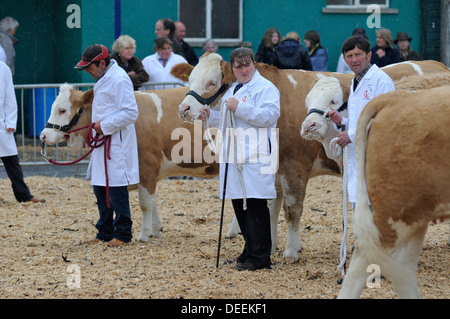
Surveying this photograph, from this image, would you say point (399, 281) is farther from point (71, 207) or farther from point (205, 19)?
point (205, 19)

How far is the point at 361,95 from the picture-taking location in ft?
17.8

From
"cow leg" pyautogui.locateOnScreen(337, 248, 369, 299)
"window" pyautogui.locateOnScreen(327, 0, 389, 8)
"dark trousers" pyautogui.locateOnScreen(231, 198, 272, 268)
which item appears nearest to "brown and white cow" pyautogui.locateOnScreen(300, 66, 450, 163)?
"dark trousers" pyautogui.locateOnScreen(231, 198, 272, 268)

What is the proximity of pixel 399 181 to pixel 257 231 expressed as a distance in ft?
6.60

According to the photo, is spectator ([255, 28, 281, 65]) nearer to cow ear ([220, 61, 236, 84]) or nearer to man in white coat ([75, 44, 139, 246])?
man in white coat ([75, 44, 139, 246])

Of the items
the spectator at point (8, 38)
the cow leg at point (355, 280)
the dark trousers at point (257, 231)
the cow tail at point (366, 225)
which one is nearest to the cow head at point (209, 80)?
the dark trousers at point (257, 231)

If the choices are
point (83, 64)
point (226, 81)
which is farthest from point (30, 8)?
point (226, 81)

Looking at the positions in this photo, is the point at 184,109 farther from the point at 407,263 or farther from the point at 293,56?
the point at 293,56

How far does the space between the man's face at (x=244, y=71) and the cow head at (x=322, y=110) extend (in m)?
0.54

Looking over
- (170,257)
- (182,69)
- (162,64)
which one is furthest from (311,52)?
(170,257)

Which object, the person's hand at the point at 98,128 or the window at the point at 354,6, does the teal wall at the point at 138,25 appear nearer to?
the window at the point at 354,6

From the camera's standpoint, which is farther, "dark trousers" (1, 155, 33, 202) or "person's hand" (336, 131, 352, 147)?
"dark trousers" (1, 155, 33, 202)

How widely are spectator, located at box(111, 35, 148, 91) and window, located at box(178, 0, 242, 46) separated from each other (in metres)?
3.87

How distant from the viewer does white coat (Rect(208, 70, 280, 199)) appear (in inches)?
235
